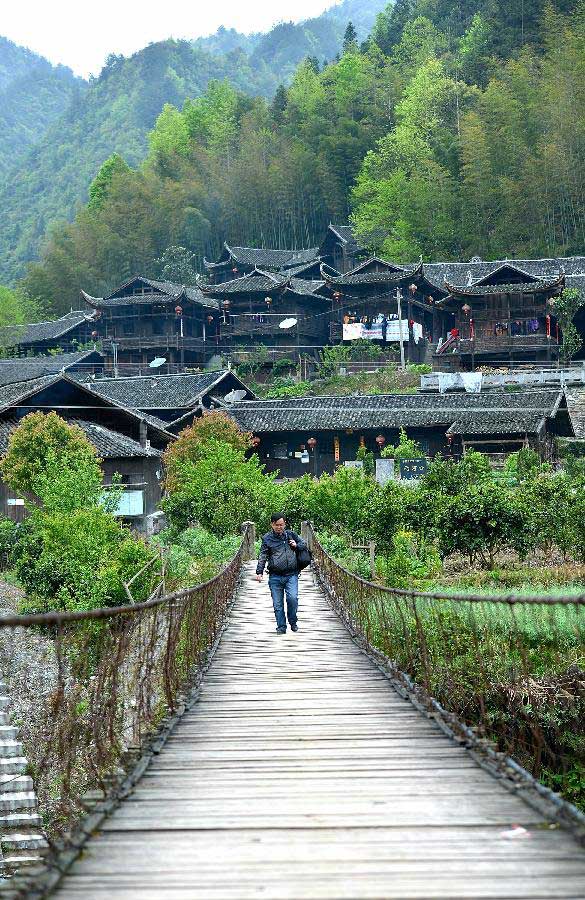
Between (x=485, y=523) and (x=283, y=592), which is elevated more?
(x=485, y=523)

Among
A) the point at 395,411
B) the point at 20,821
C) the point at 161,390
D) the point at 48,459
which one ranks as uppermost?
the point at 161,390

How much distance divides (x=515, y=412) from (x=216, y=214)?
1493 inches

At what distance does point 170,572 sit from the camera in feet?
59.4

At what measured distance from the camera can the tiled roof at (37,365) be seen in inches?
1730

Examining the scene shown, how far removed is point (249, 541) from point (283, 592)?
1142 cm

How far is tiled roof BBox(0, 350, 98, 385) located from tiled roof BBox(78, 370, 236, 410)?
18.3 ft

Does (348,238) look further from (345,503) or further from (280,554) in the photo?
(280,554)

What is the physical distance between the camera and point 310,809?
13.9 ft

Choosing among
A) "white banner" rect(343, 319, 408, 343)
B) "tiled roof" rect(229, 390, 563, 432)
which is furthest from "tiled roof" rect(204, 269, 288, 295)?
"tiled roof" rect(229, 390, 563, 432)

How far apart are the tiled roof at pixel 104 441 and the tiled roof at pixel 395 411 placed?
676cm

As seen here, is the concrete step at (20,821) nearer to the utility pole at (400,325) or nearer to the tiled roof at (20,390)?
the tiled roof at (20,390)

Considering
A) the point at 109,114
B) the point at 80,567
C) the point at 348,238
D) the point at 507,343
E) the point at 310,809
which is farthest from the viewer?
the point at 109,114

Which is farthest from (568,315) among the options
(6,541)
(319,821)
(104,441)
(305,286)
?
(319,821)

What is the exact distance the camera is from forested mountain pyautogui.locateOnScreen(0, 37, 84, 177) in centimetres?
13212
